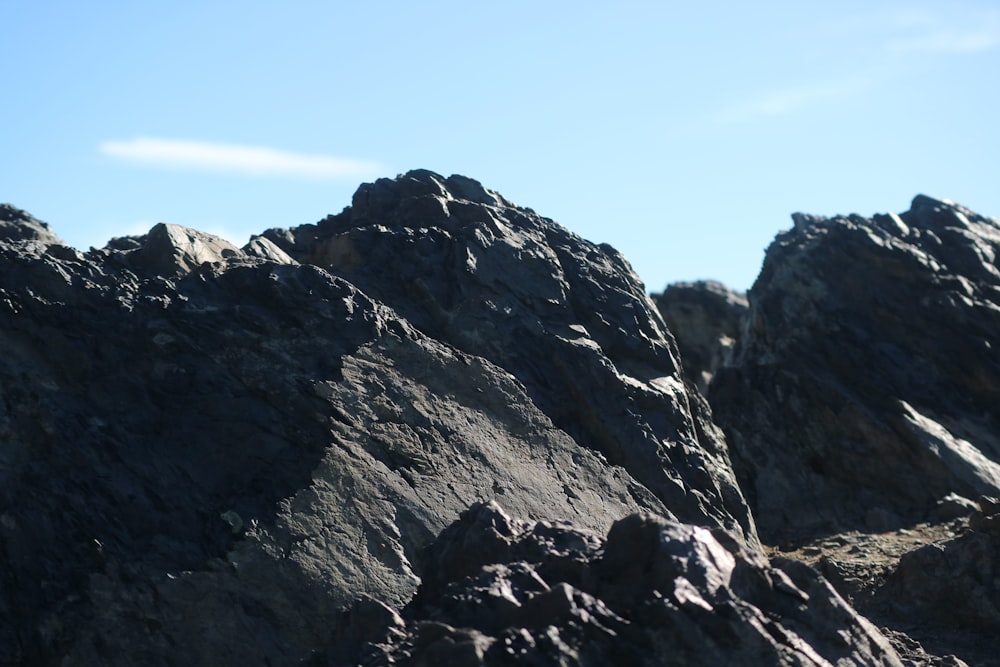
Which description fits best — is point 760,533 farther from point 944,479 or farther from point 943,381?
point 943,381

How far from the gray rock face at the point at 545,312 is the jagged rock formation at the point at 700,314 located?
26.8 metres

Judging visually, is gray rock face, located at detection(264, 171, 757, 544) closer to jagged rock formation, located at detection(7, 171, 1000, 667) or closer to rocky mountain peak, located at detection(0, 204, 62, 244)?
jagged rock formation, located at detection(7, 171, 1000, 667)

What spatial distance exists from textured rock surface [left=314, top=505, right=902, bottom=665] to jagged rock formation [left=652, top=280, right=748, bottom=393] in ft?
118

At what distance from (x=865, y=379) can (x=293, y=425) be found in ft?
51.2

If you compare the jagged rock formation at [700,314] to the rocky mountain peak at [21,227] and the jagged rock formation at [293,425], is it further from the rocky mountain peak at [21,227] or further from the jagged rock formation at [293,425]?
the jagged rock formation at [293,425]

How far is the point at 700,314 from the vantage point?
51062mm

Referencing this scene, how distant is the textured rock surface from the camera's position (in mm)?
10320

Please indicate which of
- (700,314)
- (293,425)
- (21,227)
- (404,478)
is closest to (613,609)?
(404,478)

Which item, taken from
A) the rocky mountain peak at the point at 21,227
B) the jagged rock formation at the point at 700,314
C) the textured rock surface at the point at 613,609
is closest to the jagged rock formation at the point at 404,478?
the textured rock surface at the point at 613,609

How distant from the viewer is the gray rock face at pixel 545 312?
18.6m

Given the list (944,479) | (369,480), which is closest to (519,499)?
(369,480)

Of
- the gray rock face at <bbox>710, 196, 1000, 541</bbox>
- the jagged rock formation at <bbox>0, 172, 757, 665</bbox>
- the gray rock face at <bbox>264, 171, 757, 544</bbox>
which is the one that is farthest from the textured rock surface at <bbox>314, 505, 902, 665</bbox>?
the gray rock face at <bbox>710, 196, 1000, 541</bbox>

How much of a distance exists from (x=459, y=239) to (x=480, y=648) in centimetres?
1107

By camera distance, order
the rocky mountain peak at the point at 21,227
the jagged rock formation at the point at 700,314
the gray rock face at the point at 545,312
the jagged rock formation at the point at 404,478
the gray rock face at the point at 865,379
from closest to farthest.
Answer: the jagged rock formation at the point at 404,478 → the gray rock face at the point at 545,312 → the gray rock face at the point at 865,379 → the rocky mountain peak at the point at 21,227 → the jagged rock formation at the point at 700,314
